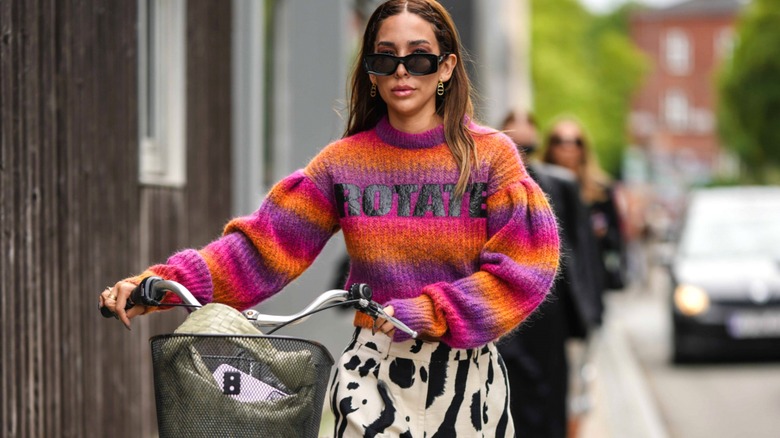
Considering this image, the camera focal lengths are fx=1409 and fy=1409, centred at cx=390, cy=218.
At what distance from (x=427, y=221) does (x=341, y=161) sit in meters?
0.29

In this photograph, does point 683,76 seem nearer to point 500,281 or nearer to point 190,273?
point 500,281

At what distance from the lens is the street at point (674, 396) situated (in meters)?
9.84

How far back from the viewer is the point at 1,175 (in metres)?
4.57

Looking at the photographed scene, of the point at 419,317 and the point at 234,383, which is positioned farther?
the point at 419,317

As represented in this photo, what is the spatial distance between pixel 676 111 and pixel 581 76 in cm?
4313

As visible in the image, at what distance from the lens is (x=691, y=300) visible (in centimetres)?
1327

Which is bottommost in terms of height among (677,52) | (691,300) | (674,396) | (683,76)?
(674,396)

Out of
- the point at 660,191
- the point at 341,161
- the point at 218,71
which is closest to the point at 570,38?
the point at 660,191

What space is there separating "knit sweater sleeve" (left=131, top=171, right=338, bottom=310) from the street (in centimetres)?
611

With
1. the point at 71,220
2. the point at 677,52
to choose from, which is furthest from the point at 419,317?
the point at 677,52

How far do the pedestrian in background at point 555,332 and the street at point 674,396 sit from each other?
225 centimetres

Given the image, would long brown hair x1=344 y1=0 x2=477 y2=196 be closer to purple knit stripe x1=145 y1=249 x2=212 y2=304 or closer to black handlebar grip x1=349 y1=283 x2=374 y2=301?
black handlebar grip x1=349 y1=283 x2=374 y2=301

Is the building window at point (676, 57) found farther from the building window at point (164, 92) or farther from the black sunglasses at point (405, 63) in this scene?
the black sunglasses at point (405, 63)

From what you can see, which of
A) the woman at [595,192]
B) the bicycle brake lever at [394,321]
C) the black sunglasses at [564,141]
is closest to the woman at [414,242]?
the bicycle brake lever at [394,321]
